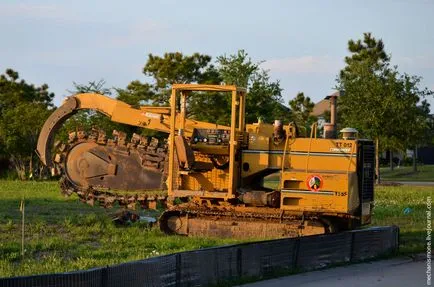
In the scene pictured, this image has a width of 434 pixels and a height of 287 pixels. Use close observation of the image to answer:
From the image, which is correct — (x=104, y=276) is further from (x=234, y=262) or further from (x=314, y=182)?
(x=314, y=182)

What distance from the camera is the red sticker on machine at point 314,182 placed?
644 inches

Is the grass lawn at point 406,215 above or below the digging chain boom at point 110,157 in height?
below

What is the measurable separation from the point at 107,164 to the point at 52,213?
117 inches

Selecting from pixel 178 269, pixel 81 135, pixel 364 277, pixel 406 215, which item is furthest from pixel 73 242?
pixel 406 215

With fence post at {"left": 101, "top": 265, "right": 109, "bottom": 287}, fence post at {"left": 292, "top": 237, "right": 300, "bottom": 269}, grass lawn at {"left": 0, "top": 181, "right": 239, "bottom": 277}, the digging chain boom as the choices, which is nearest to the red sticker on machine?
grass lawn at {"left": 0, "top": 181, "right": 239, "bottom": 277}

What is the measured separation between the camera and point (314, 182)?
16.4 m

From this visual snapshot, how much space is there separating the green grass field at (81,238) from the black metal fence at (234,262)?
1732mm

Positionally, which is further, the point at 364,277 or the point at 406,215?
the point at 406,215

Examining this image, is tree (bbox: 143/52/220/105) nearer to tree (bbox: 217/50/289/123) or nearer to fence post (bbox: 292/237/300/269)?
tree (bbox: 217/50/289/123)

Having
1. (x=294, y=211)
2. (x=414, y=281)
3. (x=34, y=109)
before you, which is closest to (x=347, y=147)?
(x=294, y=211)

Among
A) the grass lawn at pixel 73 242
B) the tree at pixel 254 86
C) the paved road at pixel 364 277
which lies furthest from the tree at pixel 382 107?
the paved road at pixel 364 277

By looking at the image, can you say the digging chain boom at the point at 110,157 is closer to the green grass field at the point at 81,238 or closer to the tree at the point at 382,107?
the green grass field at the point at 81,238

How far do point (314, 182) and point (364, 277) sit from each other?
3735mm

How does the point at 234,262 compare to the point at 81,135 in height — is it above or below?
Answer: below
